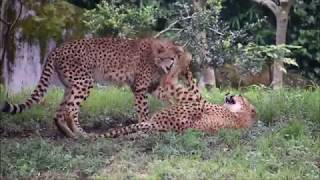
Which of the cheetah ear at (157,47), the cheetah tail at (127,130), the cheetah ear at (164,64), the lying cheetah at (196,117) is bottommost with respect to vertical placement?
the cheetah tail at (127,130)

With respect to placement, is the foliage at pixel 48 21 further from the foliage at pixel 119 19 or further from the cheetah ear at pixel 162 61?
the cheetah ear at pixel 162 61

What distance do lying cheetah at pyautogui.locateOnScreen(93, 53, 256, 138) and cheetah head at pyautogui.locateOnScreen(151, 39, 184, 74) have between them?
354 mm

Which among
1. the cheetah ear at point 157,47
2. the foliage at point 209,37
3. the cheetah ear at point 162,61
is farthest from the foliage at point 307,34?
the cheetah ear at point 162,61

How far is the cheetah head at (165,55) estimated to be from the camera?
25.5 feet

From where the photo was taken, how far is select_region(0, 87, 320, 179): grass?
5.38 metres

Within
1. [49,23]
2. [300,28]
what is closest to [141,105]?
[49,23]

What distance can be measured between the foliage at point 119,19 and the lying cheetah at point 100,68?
263cm

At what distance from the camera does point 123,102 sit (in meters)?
8.80

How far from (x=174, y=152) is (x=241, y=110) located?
1725mm

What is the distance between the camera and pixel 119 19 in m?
10.6

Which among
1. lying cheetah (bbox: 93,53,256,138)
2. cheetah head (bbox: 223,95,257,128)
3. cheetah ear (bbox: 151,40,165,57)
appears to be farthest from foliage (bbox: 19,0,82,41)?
cheetah head (bbox: 223,95,257,128)

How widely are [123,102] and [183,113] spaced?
1.72 metres

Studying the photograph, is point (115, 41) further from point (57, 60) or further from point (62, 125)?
point (62, 125)

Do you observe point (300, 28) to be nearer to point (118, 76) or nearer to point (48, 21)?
point (48, 21)
